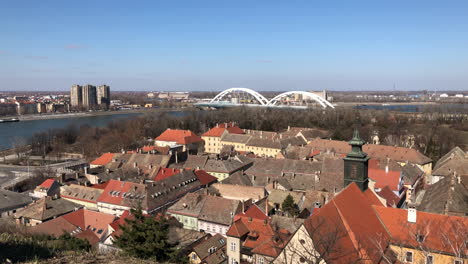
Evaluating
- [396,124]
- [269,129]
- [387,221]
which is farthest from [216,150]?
[387,221]

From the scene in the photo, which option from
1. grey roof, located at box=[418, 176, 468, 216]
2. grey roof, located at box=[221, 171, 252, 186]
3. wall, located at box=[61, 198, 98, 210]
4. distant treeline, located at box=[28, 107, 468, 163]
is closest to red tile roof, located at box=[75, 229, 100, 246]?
wall, located at box=[61, 198, 98, 210]

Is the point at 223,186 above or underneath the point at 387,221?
underneath

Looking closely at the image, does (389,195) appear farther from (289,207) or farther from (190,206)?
(190,206)

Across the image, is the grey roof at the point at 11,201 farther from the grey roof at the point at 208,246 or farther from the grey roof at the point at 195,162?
the grey roof at the point at 208,246

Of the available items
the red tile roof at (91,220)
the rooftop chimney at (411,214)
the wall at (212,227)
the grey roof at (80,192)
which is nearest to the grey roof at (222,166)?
the grey roof at (80,192)

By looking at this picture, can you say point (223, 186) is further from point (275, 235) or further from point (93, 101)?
point (93, 101)
